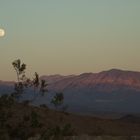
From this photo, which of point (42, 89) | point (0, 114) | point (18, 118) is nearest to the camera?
point (0, 114)

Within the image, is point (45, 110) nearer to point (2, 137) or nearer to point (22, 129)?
point (22, 129)

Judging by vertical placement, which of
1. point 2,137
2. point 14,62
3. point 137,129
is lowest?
point 137,129

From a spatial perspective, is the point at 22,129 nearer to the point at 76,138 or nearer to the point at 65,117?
the point at 76,138

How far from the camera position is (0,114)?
26797mm

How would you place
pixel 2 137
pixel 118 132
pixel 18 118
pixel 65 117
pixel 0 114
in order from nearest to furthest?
1. pixel 2 137
2. pixel 0 114
3. pixel 18 118
4. pixel 118 132
5. pixel 65 117

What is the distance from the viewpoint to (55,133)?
74.1ft

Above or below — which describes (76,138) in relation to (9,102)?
below

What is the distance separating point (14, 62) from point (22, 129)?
5.14 metres

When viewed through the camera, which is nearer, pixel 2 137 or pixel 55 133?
pixel 55 133

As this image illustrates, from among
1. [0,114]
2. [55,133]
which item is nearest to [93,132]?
[0,114]

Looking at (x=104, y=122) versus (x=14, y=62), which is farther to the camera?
(x=104, y=122)

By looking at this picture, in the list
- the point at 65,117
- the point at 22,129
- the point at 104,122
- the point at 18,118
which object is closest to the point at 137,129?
the point at 104,122

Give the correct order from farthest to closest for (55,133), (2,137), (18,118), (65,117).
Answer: (65,117) → (18,118) → (2,137) → (55,133)

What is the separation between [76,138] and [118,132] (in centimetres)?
1496
